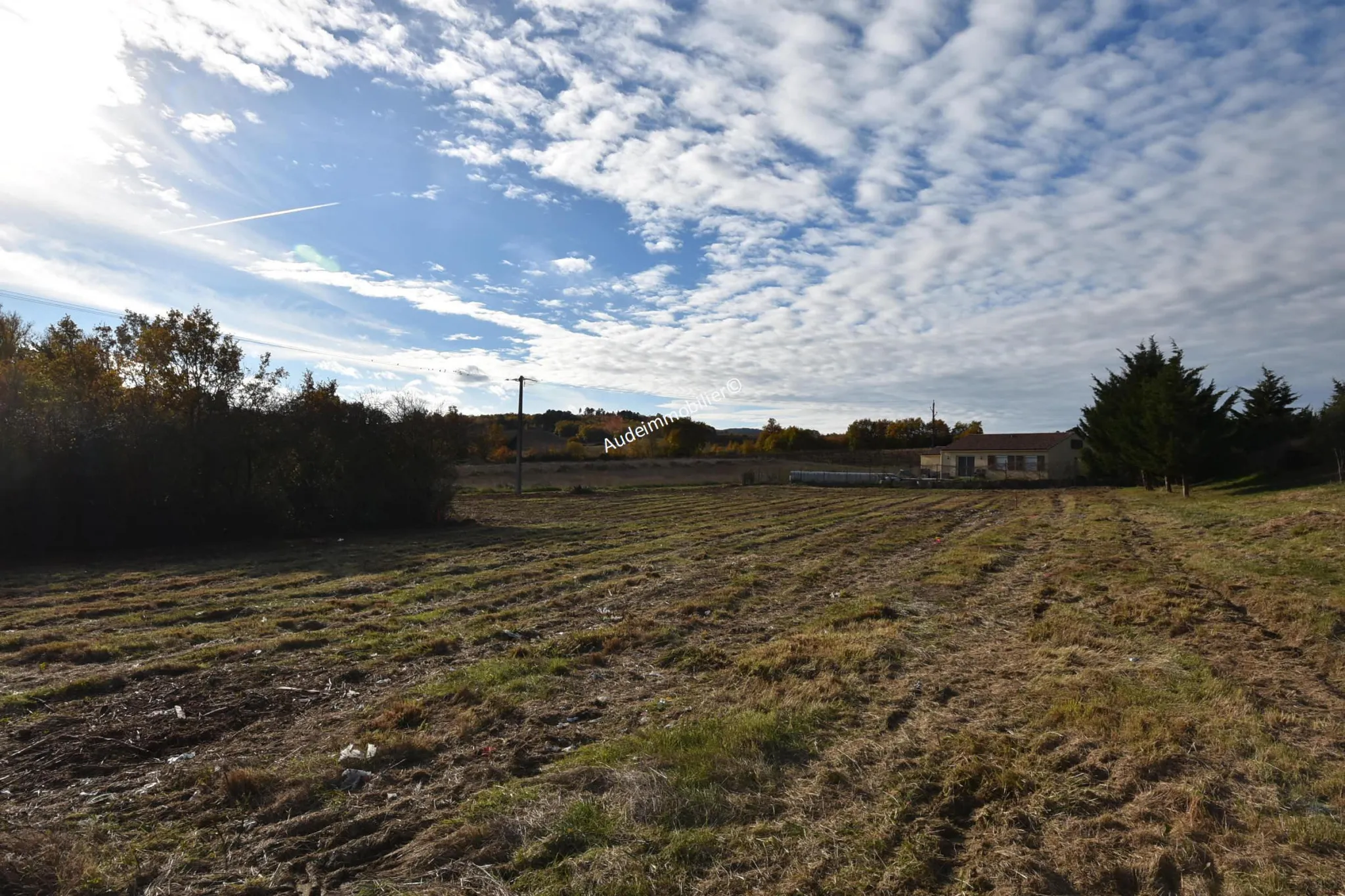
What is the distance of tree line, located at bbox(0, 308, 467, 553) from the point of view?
19.8m

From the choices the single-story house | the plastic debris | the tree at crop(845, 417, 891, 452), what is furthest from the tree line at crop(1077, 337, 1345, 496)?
the tree at crop(845, 417, 891, 452)

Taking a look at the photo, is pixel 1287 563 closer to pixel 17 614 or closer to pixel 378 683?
pixel 378 683

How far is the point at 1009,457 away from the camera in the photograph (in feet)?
222

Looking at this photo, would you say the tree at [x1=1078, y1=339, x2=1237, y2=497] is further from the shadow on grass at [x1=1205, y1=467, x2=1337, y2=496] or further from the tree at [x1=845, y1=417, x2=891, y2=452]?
the tree at [x1=845, y1=417, x2=891, y2=452]

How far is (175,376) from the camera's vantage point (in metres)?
25.8

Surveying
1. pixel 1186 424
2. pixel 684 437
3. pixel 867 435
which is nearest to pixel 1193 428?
pixel 1186 424

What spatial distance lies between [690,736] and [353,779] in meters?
2.37

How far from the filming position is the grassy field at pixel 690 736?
12.2 feet

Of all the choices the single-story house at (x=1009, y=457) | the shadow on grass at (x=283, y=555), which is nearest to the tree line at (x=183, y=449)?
the shadow on grass at (x=283, y=555)

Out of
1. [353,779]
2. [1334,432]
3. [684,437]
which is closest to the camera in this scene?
[353,779]

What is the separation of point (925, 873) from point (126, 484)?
80.2 feet

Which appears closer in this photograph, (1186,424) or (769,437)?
(1186,424)

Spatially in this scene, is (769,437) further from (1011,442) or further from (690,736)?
(690,736)

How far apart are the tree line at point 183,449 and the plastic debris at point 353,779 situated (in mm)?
20695
